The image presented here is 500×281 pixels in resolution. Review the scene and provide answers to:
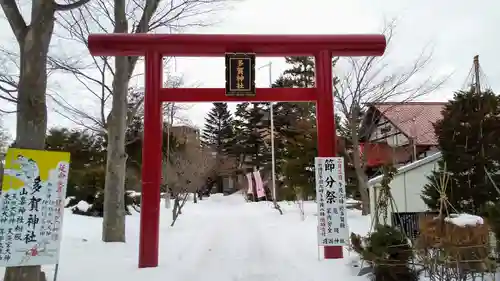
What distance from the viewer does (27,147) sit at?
17.3ft

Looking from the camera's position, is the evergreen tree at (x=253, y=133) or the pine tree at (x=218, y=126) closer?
the evergreen tree at (x=253, y=133)

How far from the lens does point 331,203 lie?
24.9ft

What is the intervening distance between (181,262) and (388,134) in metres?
18.3

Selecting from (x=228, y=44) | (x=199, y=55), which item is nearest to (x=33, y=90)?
Answer: (x=199, y=55)

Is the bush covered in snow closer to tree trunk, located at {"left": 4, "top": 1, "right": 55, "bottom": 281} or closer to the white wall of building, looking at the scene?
the white wall of building

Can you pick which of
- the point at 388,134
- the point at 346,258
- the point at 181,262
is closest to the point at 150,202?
the point at 181,262

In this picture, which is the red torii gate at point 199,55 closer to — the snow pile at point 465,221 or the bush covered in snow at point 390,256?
the bush covered in snow at point 390,256

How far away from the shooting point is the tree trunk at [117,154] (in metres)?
9.98

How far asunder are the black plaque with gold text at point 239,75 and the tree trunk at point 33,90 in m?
3.31

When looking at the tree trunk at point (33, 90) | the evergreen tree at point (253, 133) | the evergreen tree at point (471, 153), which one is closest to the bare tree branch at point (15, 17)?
the tree trunk at point (33, 90)

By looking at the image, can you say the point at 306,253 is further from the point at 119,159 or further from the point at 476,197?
the point at 119,159

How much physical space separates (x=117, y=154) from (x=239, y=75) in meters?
4.15

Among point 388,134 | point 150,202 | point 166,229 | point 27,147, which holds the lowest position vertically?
point 166,229

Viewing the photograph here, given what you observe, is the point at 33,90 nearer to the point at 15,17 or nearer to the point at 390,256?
the point at 15,17
